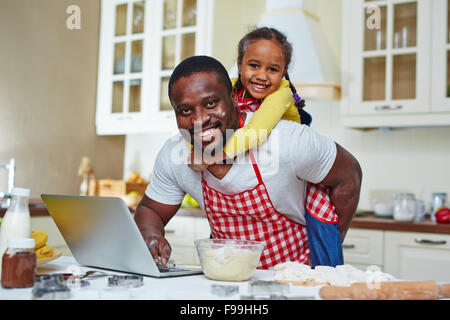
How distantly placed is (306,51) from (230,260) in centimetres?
197

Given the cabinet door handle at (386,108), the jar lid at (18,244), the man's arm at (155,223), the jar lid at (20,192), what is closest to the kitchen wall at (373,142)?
the cabinet door handle at (386,108)

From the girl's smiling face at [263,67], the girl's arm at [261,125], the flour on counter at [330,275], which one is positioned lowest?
the flour on counter at [330,275]

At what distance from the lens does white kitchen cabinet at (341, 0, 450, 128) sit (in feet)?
7.82

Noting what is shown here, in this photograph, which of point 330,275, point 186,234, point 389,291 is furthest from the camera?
point 186,234

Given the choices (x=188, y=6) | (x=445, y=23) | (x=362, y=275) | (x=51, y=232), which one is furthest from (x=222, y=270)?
(x=188, y=6)

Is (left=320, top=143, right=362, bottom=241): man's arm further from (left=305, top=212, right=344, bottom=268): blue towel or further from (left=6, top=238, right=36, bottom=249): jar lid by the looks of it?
(left=6, top=238, right=36, bottom=249): jar lid

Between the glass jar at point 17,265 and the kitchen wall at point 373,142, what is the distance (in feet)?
7.38

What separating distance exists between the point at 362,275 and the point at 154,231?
47cm

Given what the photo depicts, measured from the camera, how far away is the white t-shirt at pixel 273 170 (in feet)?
3.53

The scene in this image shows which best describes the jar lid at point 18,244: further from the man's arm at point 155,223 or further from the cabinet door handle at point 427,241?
the cabinet door handle at point 427,241

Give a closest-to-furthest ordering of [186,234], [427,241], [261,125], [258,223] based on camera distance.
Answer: [261,125] → [258,223] → [427,241] → [186,234]

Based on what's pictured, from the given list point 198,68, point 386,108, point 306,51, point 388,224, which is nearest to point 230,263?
point 198,68

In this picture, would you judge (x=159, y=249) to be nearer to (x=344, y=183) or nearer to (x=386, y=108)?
(x=344, y=183)

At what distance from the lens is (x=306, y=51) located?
2623 mm
